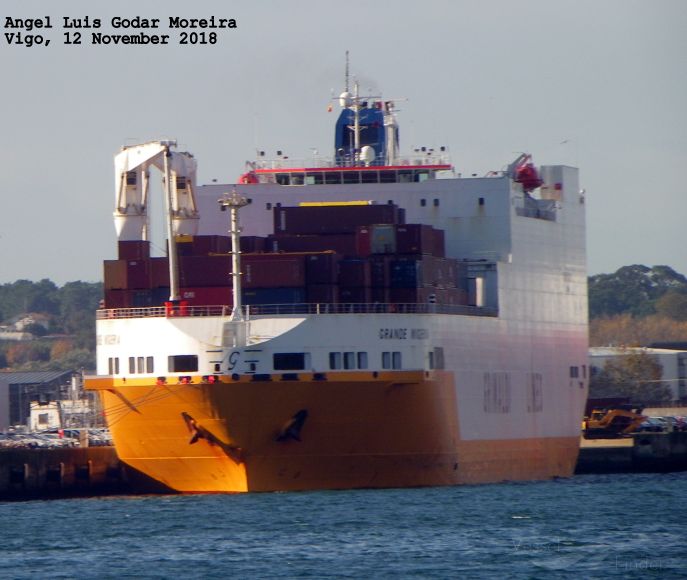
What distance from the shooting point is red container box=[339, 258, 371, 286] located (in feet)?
174

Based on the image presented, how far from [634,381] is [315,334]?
66932 millimetres

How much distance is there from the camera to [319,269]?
52.4 m

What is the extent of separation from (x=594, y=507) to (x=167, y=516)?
10.5 meters

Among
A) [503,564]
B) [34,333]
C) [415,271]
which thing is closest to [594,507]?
[415,271]

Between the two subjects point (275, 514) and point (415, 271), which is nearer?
point (275, 514)

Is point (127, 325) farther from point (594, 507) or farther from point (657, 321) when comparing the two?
point (657, 321)

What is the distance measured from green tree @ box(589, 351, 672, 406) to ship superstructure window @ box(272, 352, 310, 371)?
6504cm

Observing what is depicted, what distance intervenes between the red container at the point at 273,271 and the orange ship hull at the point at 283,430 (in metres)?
2.68

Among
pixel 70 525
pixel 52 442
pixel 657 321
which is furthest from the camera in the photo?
pixel 657 321

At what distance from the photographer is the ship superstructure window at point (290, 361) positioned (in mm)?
51062

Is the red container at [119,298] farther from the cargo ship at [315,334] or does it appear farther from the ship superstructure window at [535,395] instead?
the ship superstructure window at [535,395]

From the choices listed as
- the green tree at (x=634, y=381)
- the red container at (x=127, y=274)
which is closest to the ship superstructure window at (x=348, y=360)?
the red container at (x=127, y=274)

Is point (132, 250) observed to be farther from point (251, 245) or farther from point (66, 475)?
point (66, 475)

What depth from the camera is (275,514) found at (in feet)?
159
